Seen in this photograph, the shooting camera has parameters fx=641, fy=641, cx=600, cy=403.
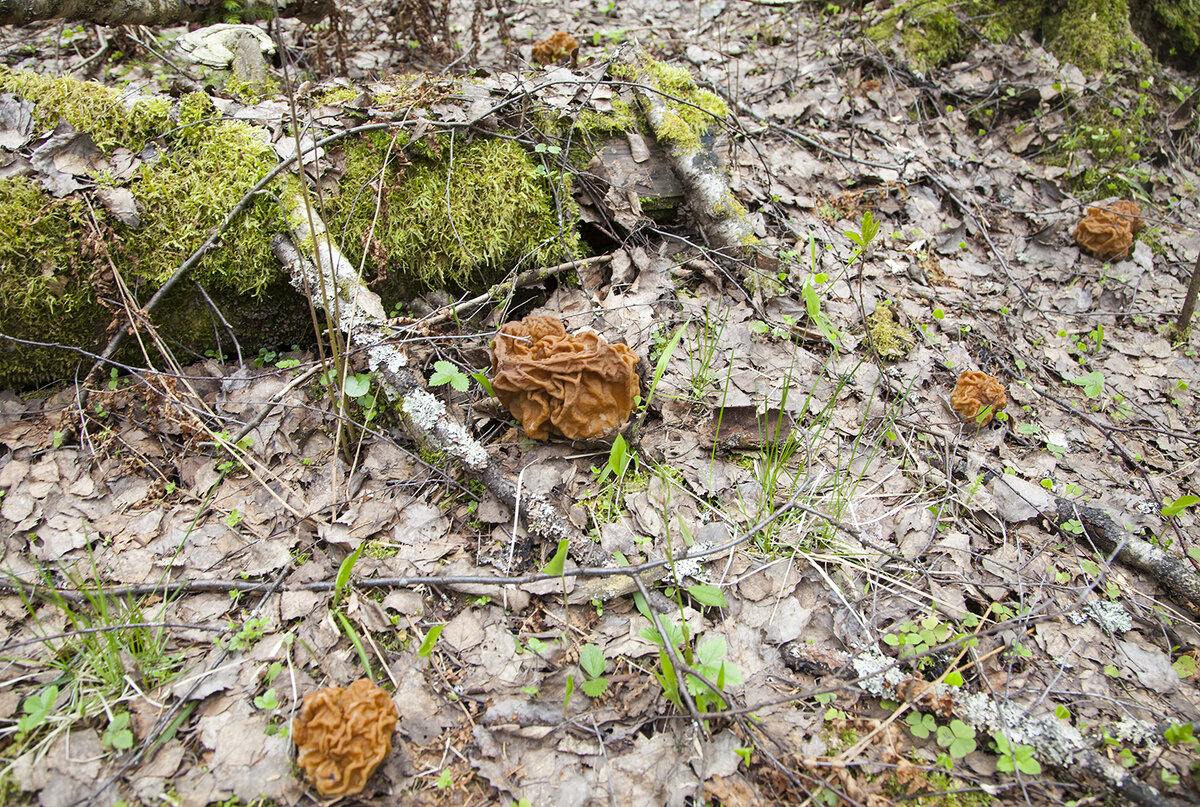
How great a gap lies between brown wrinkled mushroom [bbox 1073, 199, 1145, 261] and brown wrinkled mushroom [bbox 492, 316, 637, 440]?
15.0ft

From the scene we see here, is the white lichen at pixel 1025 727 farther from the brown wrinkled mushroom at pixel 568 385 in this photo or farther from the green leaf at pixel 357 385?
the green leaf at pixel 357 385

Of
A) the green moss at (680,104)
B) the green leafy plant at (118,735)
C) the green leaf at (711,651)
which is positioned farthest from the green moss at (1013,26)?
the green leafy plant at (118,735)

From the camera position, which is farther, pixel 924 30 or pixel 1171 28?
pixel 1171 28

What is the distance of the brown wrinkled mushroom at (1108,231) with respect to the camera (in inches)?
210

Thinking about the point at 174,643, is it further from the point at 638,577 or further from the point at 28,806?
the point at 638,577

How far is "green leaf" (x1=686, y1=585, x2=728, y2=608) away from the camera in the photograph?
2.75 meters

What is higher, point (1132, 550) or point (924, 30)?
point (924, 30)

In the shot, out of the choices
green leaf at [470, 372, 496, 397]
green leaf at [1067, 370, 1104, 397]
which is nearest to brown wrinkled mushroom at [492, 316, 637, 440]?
green leaf at [470, 372, 496, 397]

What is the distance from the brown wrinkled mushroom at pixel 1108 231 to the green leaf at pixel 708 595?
4.99 meters

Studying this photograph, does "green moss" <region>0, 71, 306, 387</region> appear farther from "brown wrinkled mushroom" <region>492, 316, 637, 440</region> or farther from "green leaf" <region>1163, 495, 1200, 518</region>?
"green leaf" <region>1163, 495, 1200, 518</region>

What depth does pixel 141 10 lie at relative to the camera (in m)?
4.38

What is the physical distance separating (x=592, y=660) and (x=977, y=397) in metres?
2.87

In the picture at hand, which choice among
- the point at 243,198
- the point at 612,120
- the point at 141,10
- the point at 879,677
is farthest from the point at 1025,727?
the point at 141,10

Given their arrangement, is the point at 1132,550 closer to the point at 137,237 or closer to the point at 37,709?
the point at 37,709
